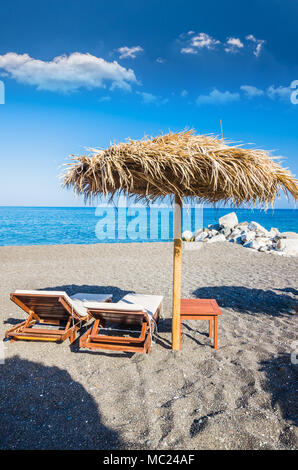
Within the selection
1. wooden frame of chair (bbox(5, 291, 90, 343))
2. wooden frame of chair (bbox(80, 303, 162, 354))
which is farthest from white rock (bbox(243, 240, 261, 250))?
wooden frame of chair (bbox(5, 291, 90, 343))

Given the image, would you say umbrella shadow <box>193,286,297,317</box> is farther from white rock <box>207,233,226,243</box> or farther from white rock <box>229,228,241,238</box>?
white rock <box>229,228,241,238</box>

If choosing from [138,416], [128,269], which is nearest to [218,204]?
[138,416]

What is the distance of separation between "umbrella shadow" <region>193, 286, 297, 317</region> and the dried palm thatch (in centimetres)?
279

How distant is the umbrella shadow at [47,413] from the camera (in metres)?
2.16

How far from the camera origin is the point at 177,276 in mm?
3432

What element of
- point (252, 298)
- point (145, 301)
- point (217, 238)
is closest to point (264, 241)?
point (217, 238)

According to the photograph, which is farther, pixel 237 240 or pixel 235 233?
pixel 235 233

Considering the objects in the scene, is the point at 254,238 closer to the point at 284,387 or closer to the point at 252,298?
the point at 252,298

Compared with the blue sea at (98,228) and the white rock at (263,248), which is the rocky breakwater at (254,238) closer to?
the white rock at (263,248)

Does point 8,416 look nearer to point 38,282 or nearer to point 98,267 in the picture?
point 38,282

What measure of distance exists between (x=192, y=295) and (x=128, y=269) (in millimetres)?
3321

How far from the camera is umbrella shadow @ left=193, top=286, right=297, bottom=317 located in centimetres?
512

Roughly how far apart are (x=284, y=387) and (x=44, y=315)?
3.19 meters

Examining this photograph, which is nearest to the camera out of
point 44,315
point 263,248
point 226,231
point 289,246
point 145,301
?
point 44,315
